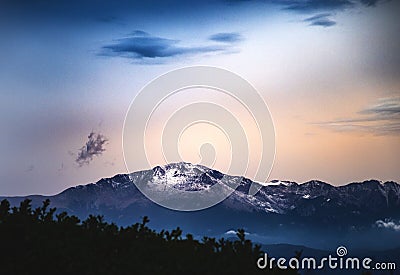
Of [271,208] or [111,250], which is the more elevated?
[271,208]

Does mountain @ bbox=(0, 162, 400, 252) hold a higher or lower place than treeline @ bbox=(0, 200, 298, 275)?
higher

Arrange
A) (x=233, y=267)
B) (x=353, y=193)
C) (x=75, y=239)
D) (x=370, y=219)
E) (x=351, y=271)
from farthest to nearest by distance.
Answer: (x=353, y=193) < (x=370, y=219) < (x=351, y=271) < (x=75, y=239) < (x=233, y=267)

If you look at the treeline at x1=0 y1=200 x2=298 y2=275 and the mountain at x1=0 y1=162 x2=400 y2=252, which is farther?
the mountain at x1=0 y1=162 x2=400 y2=252

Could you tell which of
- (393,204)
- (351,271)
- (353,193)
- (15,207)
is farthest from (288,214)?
(15,207)

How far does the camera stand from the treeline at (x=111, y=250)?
7.01 m

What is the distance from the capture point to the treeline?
23.0ft

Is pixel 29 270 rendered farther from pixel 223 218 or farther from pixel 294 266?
pixel 223 218

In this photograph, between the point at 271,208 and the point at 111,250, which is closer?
the point at 111,250

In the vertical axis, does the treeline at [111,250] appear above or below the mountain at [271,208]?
below

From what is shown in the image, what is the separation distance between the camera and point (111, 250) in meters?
7.60

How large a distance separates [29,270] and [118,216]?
44.5 meters

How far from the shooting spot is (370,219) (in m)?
44.9

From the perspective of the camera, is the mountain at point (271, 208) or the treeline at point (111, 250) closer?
the treeline at point (111, 250)

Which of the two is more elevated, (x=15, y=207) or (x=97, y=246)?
(x=15, y=207)
